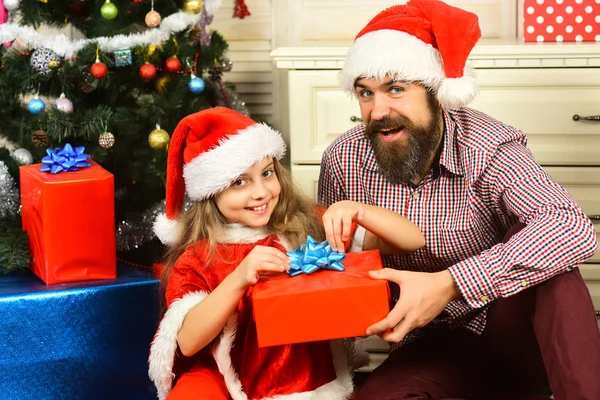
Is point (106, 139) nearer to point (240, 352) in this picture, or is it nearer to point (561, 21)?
point (240, 352)

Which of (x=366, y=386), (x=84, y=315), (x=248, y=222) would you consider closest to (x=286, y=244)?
(x=248, y=222)

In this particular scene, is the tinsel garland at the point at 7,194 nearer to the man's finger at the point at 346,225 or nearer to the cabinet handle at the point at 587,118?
the man's finger at the point at 346,225

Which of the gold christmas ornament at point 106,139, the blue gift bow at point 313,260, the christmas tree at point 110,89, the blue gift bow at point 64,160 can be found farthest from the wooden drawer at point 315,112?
the blue gift bow at point 313,260

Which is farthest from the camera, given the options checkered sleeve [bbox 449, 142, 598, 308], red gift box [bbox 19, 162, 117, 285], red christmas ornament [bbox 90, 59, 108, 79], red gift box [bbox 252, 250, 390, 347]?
red christmas ornament [bbox 90, 59, 108, 79]

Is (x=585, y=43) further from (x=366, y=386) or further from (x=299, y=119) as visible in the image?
(x=366, y=386)

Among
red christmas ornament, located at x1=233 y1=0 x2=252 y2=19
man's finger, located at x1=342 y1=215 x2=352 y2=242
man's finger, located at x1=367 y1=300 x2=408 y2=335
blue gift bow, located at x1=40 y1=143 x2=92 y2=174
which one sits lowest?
man's finger, located at x1=367 y1=300 x2=408 y2=335

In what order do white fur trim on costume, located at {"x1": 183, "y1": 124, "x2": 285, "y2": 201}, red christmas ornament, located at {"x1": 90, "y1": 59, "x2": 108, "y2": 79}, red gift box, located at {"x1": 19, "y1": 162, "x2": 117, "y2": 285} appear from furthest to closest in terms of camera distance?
red christmas ornament, located at {"x1": 90, "y1": 59, "x2": 108, "y2": 79} → red gift box, located at {"x1": 19, "y1": 162, "x2": 117, "y2": 285} → white fur trim on costume, located at {"x1": 183, "y1": 124, "x2": 285, "y2": 201}

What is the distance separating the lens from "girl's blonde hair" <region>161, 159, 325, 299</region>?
170 centimetres

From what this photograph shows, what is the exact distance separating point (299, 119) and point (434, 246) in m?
0.67

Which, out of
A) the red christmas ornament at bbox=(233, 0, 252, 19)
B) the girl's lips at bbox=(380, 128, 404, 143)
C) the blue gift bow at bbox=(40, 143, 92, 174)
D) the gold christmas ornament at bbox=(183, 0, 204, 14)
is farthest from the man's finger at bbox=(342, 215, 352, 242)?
the red christmas ornament at bbox=(233, 0, 252, 19)

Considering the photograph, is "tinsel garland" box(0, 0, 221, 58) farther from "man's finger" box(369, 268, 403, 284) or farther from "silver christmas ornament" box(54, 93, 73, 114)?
"man's finger" box(369, 268, 403, 284)

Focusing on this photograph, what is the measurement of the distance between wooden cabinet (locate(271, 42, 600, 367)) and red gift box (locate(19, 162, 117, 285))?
60 cm

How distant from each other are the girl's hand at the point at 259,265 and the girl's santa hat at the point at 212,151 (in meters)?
0.23

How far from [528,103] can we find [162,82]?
1.04m
